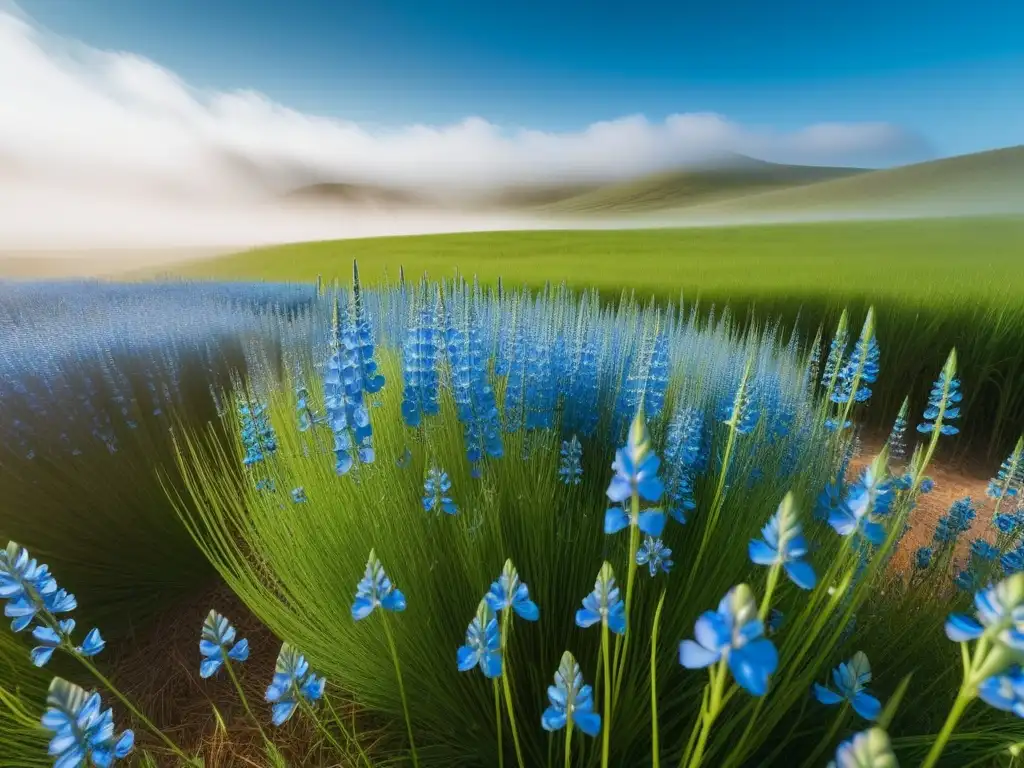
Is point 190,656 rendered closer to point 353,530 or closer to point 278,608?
point 278,608

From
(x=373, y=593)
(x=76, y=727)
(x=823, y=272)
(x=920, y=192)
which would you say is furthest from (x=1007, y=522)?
(x=920, y=192)

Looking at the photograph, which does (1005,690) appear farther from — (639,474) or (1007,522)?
(1007,522)

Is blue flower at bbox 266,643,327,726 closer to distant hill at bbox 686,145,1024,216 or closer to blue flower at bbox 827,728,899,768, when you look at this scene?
blue flower at bbox 827,728,899,768

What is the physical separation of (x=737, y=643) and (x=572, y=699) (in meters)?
0.22

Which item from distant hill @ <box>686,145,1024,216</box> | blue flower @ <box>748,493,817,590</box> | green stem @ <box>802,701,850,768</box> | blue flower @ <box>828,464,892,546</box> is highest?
distant hill @ <box>686,145,1024,216</box>

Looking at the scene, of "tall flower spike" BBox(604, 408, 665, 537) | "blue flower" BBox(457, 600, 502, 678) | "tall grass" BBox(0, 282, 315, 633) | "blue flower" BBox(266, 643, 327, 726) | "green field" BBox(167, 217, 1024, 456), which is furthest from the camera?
"green field" BBox(167, 217, 1024, 456)

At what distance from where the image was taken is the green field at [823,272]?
4.24 meters

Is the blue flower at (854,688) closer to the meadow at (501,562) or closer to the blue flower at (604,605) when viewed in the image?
the meadow at (501,562)

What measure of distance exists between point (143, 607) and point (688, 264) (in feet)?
32.6

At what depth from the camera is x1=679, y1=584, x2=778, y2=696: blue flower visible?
0.35m

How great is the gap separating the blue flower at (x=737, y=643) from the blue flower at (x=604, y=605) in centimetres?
15

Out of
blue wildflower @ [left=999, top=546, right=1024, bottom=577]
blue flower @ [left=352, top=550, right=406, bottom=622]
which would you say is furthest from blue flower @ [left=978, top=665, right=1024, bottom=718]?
blue wildflower @ [left=999, top=546, right=1024, bottom=577]

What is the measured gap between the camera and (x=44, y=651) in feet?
2.43

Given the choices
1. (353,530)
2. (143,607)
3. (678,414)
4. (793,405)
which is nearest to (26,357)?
(143,607)
